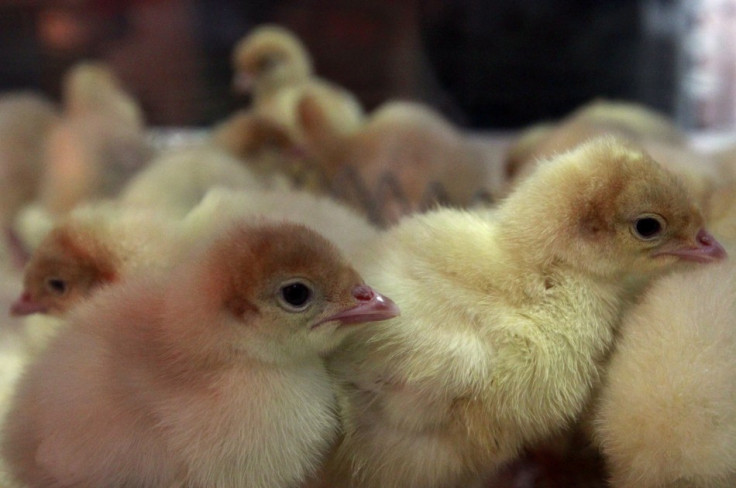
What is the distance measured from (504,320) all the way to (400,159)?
111cm

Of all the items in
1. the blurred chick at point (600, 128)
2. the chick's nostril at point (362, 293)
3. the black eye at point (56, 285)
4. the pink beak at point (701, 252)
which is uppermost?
the blurred chick at point (600, 128)

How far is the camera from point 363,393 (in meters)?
0.92

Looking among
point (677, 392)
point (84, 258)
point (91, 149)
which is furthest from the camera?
point (91, 149)

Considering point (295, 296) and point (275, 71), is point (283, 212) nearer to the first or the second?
point (295, 296)

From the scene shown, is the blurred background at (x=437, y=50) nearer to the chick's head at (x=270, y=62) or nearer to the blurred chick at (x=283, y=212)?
the chick's head at (x=270, y=62)

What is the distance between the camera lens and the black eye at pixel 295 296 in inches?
34.1

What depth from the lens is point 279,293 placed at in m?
0.86

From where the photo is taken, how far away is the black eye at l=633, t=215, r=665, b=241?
945mm

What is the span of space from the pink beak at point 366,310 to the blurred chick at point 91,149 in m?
1.16

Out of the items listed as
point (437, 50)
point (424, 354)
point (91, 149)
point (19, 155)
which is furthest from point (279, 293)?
point (437, 50)

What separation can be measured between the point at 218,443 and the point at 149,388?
99 mm

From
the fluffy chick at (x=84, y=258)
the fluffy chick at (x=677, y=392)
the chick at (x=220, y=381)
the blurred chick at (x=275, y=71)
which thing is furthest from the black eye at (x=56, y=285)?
the blurred chick at (x=275, y=71)

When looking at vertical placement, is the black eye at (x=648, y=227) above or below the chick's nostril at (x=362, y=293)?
above

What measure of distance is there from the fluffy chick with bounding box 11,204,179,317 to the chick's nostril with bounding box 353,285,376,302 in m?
0.40
